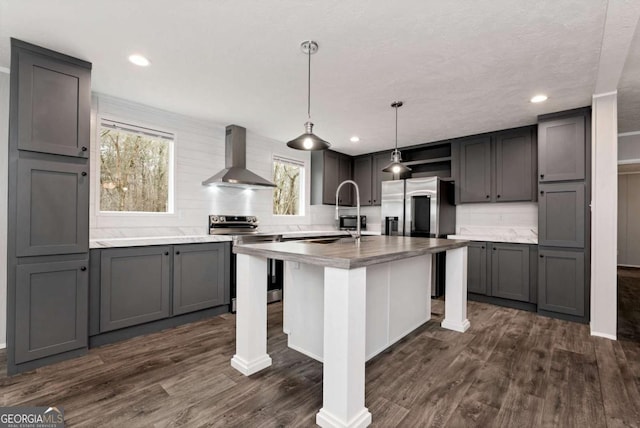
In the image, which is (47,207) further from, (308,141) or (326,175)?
(326,175)

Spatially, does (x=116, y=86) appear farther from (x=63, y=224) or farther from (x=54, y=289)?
(x=54, y=289)

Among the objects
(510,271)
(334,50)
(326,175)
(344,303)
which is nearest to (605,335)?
(510,271)

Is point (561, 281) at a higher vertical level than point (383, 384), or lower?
higher

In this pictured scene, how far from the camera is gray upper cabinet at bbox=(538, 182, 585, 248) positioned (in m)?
3.41

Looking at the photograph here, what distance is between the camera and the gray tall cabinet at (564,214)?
338cm

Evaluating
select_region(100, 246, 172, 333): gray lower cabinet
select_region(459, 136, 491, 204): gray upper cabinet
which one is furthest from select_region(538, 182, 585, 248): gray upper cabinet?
select_region(100, 246, 172, 333): gray lower cabinet

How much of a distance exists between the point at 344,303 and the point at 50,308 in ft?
7.62

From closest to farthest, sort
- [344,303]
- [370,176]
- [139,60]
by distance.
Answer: [344,303], [139,60], [370,176]

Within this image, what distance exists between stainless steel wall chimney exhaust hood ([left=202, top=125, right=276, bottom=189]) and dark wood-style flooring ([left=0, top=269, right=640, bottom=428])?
1794 mm

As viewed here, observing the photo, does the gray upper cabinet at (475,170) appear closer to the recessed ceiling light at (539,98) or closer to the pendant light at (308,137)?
the recessed ceiling light at (539,98)

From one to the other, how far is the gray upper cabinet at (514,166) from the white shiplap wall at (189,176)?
3.28m

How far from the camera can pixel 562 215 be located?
3514 millimetres

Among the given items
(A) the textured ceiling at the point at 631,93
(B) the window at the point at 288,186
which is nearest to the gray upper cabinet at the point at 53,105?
(B) the window at the point at 288,186

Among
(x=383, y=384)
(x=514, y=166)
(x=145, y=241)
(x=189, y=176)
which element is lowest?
(x=383, y=384)
